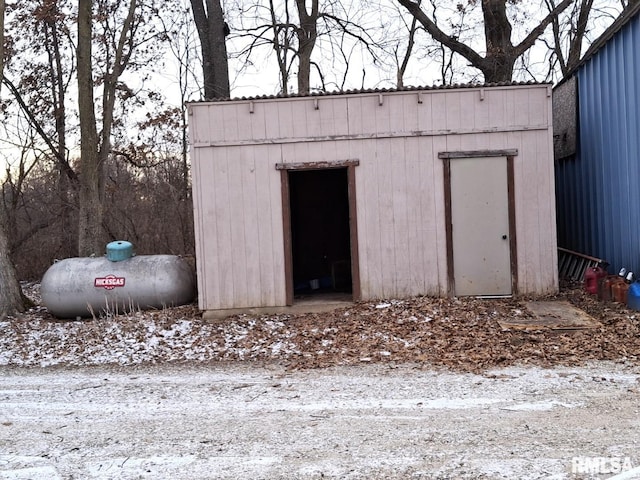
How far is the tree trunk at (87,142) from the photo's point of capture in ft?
43.4

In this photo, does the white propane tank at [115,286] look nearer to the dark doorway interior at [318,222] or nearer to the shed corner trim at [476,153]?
the dark doorway interior at [318,222]

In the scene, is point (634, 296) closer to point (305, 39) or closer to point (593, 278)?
point (593, 278)

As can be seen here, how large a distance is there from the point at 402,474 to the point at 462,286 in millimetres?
5884

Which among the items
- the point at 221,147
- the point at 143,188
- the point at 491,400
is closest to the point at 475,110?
the point at 221,147

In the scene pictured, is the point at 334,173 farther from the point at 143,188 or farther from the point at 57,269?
the point at 143,188

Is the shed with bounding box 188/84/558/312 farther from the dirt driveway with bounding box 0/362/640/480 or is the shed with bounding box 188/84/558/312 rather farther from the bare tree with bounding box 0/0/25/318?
the bare tree with bounding box 0/0/25/318

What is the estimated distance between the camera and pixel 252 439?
4.59m

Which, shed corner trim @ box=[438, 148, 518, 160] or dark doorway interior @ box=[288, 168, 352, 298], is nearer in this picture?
shed corner trim @ box=[438, 148, 518, 160]

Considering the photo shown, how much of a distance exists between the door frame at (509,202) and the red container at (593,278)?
3.77 ft

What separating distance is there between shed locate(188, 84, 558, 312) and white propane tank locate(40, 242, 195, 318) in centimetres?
94

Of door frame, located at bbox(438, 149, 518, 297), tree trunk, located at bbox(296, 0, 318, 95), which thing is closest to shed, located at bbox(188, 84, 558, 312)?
door frame, located at bbox(438, 149, 518, 297)

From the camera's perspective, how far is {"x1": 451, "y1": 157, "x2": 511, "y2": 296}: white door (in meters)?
9.42

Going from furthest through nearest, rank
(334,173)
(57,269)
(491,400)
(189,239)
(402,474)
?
1. (189,239)
2. (334,173)
3. (57,269)
4. (491,400)
5. (402,474)

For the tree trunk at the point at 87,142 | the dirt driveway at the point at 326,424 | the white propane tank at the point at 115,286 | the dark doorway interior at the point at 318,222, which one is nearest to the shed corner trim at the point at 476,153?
the dark doorway interior at the point at 318,222
